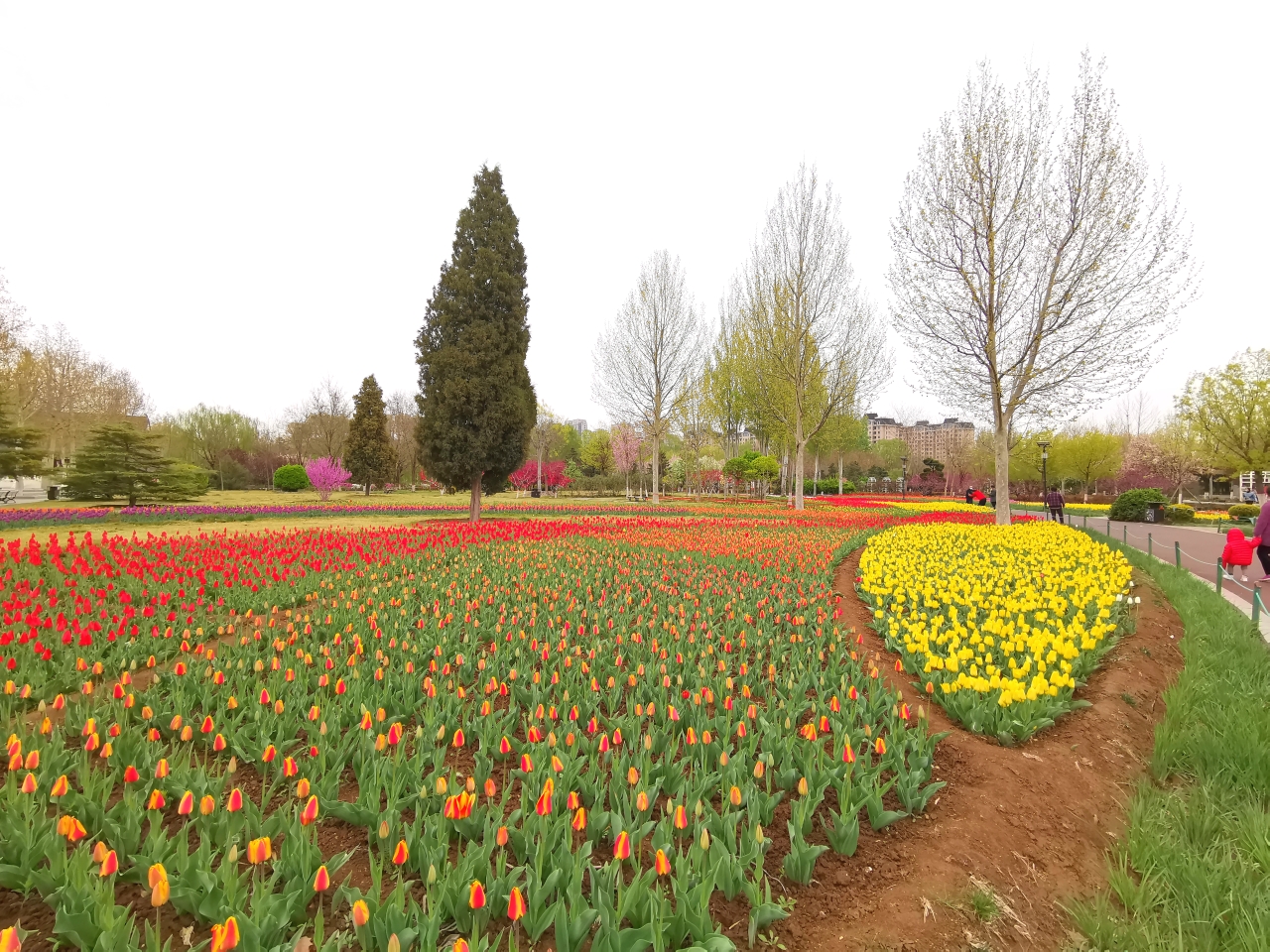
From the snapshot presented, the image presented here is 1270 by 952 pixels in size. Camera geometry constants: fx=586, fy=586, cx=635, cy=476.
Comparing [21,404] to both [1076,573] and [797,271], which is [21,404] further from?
[1076,573]

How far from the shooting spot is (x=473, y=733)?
3.55m

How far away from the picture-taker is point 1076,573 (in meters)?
7.45

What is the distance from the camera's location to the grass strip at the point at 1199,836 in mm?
2406

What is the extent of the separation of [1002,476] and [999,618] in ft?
40.6

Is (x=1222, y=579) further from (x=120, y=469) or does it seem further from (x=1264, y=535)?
(x=120, y=469)

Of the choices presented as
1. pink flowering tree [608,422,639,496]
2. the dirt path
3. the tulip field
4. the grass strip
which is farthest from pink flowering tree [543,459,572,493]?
the dirt path

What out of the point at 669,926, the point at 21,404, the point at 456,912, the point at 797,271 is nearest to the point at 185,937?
the point at 456,912

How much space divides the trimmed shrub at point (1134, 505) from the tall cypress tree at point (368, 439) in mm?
43834

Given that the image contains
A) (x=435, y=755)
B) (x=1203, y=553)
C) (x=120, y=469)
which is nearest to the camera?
(x=435, y=755)

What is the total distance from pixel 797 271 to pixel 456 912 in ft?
88.1

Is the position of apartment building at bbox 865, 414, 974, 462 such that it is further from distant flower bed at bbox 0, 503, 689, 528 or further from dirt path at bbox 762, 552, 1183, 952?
dirt path at bbox 762, 552, 1183, 952

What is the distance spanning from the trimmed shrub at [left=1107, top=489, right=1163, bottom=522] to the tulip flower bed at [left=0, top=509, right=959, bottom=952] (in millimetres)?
28098

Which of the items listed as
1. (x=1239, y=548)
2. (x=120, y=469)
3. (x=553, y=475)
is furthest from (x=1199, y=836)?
(x=553, y=475)

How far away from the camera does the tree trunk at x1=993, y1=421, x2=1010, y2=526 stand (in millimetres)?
16016
